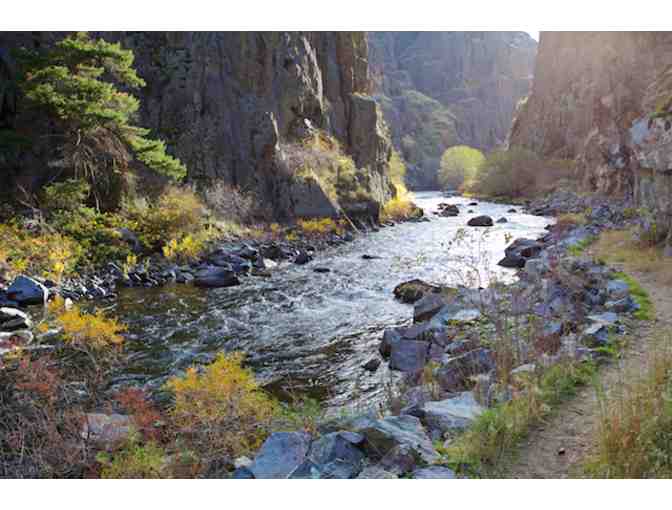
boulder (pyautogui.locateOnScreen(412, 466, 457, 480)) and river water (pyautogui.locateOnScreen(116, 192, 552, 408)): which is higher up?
boulder (pyautogui.locateOnScreen(412, 466, 457, 480))

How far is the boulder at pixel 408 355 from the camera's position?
866 cm

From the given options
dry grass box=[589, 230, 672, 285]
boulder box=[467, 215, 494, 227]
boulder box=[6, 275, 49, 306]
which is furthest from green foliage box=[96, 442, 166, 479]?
boulder box=[467, 215, 494, 227]

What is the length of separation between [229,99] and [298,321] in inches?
737

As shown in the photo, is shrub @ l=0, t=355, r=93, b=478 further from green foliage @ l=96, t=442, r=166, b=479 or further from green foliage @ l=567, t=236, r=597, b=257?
green foliage @ l=567, t=236, r=597, b=257

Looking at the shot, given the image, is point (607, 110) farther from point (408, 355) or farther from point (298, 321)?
point (408, 355)

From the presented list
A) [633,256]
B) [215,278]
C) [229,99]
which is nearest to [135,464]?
[215,278]

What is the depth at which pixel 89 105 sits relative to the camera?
52.9 ft

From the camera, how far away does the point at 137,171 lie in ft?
70.8

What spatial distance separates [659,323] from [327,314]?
7.05 m

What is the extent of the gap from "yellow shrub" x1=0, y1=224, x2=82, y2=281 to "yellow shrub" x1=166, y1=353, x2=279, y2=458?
9925mm

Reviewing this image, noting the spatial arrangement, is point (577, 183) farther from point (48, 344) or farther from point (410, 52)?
point (410, 52)

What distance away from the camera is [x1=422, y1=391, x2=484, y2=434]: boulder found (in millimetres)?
5042
